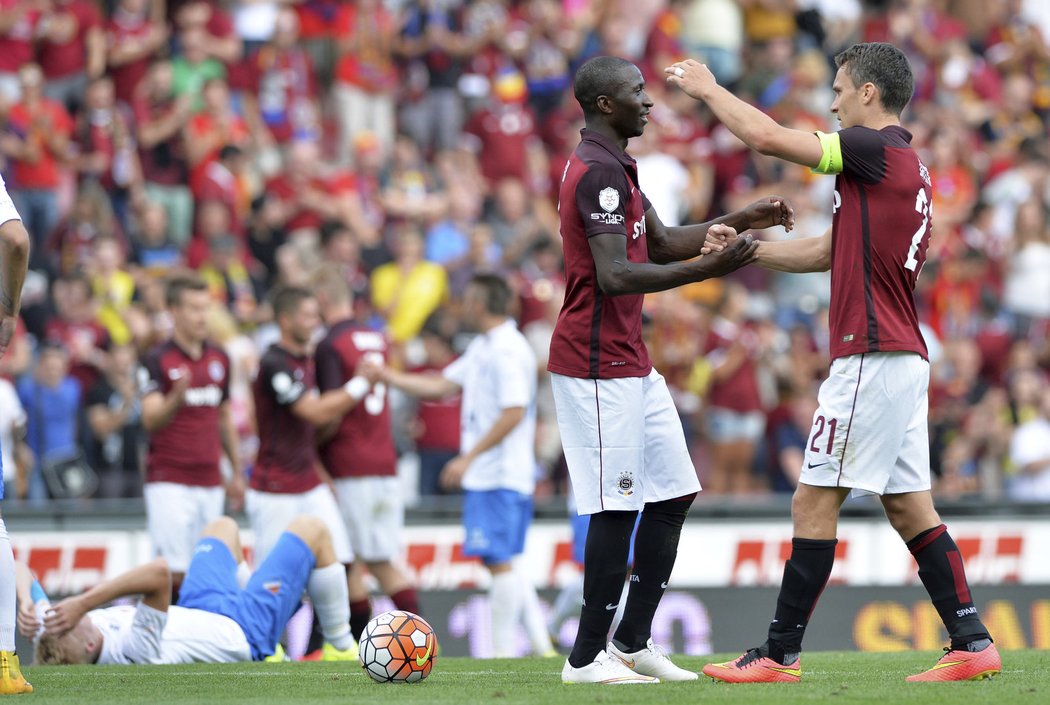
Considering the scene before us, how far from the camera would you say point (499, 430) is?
35.7 ft

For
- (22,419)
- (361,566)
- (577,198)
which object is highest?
(577,198)

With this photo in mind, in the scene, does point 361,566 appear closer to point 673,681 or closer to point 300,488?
point 300,488

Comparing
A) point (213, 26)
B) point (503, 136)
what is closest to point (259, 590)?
point (503, 136)

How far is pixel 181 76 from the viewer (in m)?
17.2

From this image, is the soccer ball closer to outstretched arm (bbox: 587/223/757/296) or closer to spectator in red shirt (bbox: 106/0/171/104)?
outstretched arm (bbox: 587/223/757/296)

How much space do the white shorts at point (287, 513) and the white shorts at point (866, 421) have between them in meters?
4.94

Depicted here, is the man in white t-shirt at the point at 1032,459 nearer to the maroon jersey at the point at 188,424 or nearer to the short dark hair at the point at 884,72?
the maroon jersey at the point at 188,424

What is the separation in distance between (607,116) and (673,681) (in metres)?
2.50

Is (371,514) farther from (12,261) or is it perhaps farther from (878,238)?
(878,238)

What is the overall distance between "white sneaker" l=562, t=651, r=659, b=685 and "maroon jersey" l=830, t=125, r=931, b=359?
64.4 inches

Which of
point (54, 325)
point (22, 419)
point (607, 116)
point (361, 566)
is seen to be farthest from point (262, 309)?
point (607, 116)

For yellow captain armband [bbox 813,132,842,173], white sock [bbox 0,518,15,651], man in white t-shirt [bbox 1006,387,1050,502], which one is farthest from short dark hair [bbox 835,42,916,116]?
man in white t-shirt [bbox 1006,387,1050,502]

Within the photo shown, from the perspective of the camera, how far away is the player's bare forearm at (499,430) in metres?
10.9

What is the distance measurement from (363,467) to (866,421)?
532 centimetres
